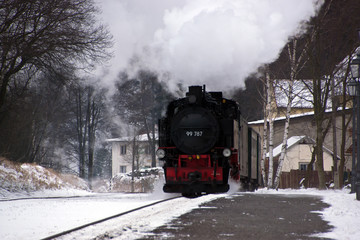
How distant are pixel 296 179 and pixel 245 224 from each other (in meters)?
29.5

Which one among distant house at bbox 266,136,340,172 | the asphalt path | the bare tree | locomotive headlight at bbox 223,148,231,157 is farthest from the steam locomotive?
distant house at bbox 266,136,340,172

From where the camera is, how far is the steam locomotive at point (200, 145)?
587 inches

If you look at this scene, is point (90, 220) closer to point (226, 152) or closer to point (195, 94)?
point (226, 152)

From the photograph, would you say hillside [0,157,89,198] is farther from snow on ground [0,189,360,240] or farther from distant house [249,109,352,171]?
distant house [249,109,352,171]

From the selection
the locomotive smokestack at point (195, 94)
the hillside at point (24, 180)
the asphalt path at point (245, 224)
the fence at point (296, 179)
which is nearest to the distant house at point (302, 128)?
the fence at point (296, 179)

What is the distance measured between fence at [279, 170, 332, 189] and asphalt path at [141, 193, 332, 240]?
2465cm

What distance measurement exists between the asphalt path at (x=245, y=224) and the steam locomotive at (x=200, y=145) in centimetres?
90

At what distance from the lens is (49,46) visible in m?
21.3

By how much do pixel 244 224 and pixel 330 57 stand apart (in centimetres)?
2669

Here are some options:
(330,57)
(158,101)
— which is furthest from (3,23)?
(158,101)

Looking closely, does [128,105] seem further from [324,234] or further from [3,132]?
[324,234]

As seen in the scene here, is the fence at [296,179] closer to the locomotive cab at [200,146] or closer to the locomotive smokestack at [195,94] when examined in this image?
the locomotive cab at [200,146]

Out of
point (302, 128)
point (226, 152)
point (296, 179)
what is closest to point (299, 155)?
point (302, 128)

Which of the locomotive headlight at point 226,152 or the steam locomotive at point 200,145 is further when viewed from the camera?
the steam locomotive at point 200,145
